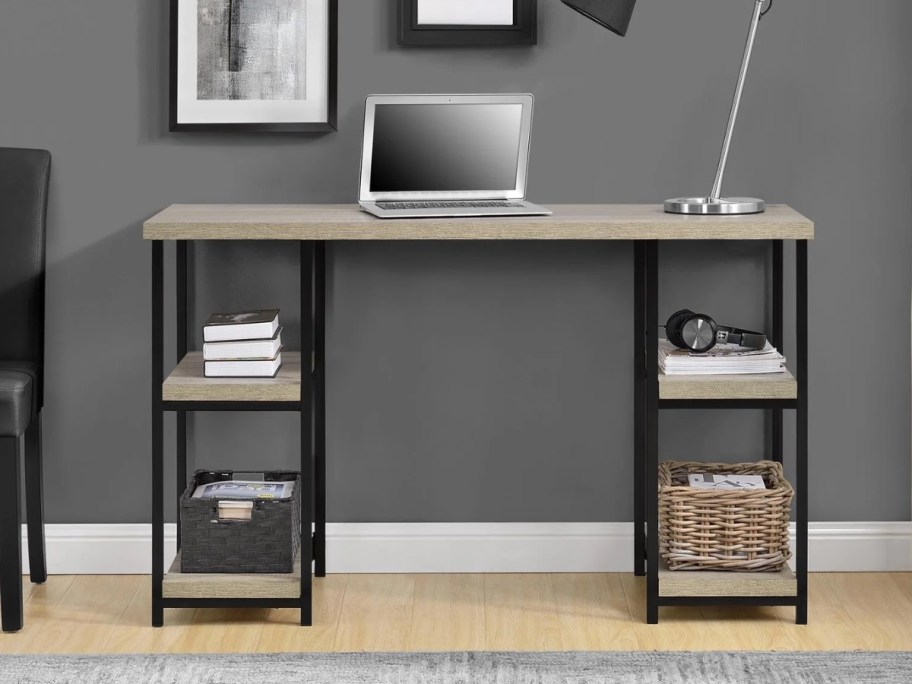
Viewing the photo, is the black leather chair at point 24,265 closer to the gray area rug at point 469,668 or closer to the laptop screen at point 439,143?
the gray area rug at point 469,668

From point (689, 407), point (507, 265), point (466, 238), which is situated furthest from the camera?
point (507, 265)

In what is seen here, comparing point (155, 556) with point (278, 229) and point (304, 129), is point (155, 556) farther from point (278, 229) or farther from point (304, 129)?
point (304, 129)

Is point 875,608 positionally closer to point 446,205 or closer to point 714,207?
point 714,207

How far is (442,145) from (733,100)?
638mm

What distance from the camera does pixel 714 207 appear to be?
2.50m

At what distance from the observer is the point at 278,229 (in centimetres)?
238

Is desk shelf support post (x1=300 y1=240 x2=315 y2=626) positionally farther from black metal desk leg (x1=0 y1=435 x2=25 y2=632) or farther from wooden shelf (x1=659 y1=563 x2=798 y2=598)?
wooden shelf (x1=659 y1=563 x2=798 y2=598)

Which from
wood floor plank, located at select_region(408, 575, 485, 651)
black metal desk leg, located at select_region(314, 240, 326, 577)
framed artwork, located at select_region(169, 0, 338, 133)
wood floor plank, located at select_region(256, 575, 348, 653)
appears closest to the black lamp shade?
framed artwork, located at select_region(169, 0, 338, 133)

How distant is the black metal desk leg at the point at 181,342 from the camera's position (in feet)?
9.10

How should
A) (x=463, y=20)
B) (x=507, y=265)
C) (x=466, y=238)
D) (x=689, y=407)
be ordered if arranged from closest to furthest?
(x=466, y=238) < (x=689, y=407) < (x=463, y=20) < (x=507, y=265)

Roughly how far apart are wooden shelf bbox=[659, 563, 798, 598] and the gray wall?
1.27ft

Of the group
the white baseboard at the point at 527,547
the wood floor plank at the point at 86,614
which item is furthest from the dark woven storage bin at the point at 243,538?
the white baseboard at the point at 527,547

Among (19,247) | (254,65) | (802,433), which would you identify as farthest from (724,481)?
(19,247)

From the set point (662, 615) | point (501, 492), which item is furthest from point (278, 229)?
point (662, 615)
